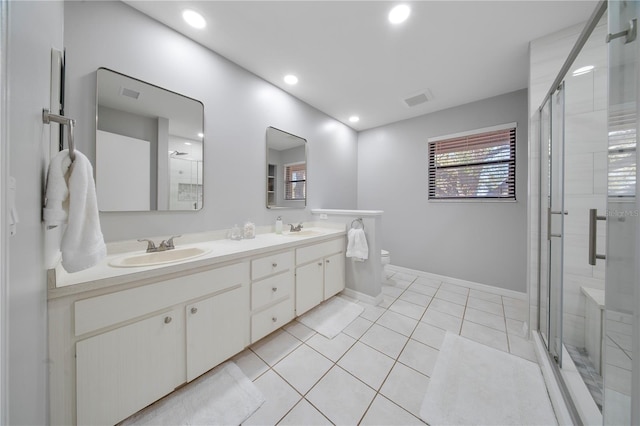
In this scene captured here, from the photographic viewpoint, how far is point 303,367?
1476 mm

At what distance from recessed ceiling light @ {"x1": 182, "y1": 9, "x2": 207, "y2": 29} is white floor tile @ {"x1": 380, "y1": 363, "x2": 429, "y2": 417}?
2912mm

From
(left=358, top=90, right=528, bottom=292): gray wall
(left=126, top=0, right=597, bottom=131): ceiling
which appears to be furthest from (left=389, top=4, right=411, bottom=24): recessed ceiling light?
(left=358, top=90, right=528, bottom=292): gray wall

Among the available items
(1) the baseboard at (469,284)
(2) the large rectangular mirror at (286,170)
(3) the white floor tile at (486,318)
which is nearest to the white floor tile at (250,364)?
(2) the large rectangular mirror at (286,170)

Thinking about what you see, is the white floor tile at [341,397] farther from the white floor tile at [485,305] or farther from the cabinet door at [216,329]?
the white floor tile at [485,305]

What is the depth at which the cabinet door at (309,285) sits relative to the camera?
1934 millimetres

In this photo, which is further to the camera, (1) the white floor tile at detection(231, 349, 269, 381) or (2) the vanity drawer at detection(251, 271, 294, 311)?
(2) the vanity drawer at detection(251, 271, 294, 311)

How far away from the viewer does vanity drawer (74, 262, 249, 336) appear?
0.92 metres

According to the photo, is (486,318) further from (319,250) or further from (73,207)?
(73,207)

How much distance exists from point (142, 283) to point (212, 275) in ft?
1.13

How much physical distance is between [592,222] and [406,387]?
1351 millimetres

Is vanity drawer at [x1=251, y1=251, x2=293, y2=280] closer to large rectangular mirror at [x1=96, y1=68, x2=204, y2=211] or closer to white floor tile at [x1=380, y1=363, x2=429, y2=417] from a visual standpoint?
large rectangular mirror at [x1=96, y1=68, x2=204, y2=211]

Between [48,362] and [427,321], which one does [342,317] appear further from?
[48,362]

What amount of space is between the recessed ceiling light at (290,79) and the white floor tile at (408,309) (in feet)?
9.05

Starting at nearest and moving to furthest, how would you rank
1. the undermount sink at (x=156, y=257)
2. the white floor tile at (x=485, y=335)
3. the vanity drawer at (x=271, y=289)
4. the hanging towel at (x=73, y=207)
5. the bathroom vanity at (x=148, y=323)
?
1. the hanging towel at (x=73, y=207)
2. the bathroom vanity at (x=148, y=323)
3. the undermount sink at (x=156, y=257)
4. the vanity drawer at (x=271, y=289)
5. the white floor tile at (x=485, y=335)
